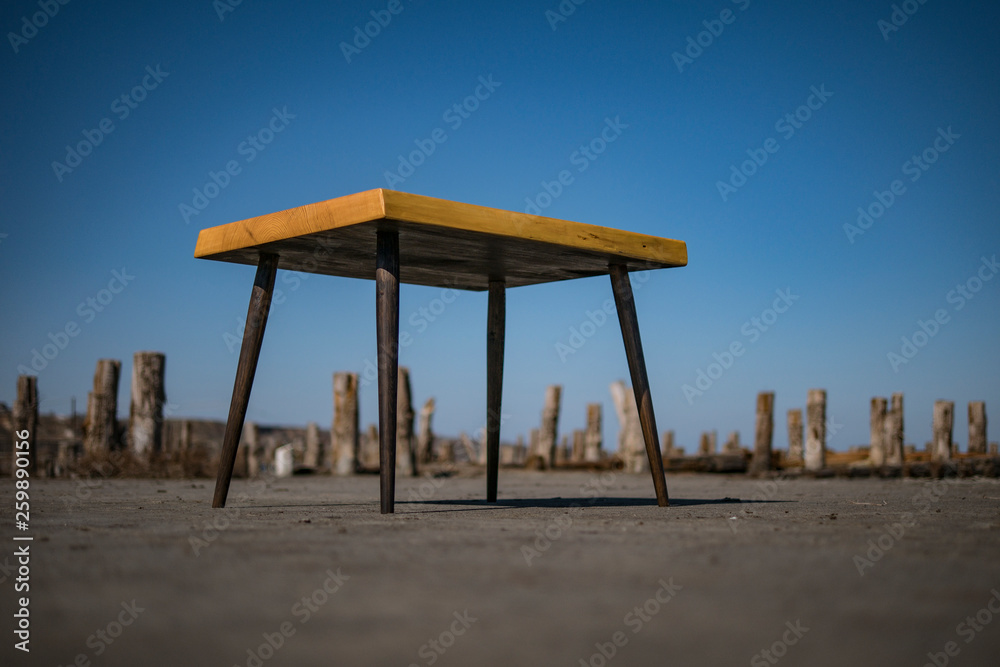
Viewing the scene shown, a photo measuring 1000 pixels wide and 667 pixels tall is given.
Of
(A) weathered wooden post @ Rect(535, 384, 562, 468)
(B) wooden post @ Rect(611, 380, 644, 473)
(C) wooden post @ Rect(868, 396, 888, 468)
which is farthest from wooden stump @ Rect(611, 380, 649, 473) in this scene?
(C) wooden post @ Rect(868, 396, 888, 468)

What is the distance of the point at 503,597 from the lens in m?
2.61

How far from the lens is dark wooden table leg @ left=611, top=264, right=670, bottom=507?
7.51m

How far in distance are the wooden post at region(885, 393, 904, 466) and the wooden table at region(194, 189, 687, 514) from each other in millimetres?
18782

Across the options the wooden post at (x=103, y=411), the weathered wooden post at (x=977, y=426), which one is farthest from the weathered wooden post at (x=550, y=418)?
the wooden post at (x=103, y=411)

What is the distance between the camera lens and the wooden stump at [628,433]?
23781 mm

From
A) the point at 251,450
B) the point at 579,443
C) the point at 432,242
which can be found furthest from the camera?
the point at 579,443

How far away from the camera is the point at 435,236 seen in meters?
6.66

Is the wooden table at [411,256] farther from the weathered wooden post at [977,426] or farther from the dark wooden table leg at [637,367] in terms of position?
the weathered wooden post at [977,426]

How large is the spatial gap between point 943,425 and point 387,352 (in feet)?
75.6

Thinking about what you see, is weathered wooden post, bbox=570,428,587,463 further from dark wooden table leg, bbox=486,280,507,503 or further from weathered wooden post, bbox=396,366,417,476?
dark wooden table leg, bbox=486,280,507,503

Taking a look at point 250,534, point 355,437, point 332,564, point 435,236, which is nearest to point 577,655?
point 332,564

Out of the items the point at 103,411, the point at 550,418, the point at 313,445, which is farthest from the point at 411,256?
the point at 313,445

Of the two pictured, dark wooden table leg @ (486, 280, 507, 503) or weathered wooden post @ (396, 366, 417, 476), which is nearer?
dark wooden table leg @ (486, 280, 507, 503)

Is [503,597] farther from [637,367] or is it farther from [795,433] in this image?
[795,433]
